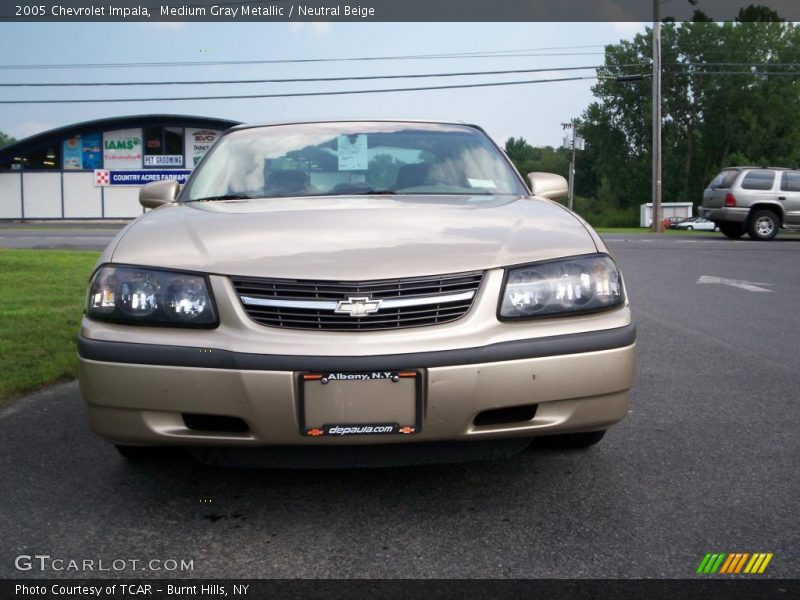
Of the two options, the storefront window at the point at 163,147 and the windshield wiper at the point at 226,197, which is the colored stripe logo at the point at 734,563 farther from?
the storefront window at the point at 163,147

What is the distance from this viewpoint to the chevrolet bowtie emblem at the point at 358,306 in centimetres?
267

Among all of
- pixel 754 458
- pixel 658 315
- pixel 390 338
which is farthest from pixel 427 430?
pixel 658 315

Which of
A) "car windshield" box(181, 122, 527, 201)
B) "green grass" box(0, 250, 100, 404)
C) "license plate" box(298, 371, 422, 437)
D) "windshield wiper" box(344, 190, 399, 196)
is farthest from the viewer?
"green grass" box(0, 250, 100, 404)

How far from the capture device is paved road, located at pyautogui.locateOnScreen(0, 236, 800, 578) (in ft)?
8.46

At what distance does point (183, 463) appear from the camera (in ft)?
11.4

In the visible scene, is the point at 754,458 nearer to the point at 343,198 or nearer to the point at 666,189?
the point at 343,198

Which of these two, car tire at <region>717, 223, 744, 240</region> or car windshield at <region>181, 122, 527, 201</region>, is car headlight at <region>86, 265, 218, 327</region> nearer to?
car windshield at <region>181, 122, 527, 201</region>

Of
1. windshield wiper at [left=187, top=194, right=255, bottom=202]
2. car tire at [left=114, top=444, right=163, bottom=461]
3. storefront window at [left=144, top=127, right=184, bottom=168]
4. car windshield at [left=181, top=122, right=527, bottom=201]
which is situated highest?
storefront window at [left=144, top=127, right=184, bottom=168]

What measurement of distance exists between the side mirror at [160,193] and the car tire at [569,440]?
6.87ft

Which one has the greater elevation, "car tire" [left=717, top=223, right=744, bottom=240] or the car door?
the car door

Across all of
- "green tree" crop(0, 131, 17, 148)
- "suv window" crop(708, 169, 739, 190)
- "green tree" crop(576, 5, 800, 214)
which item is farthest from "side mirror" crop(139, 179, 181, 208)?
"green tree" crop(0, 131, 17, 148)

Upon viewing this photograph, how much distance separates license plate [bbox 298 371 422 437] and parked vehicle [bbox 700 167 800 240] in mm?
18991

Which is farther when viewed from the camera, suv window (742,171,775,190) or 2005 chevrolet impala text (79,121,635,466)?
suv window (742,171,775,190)
